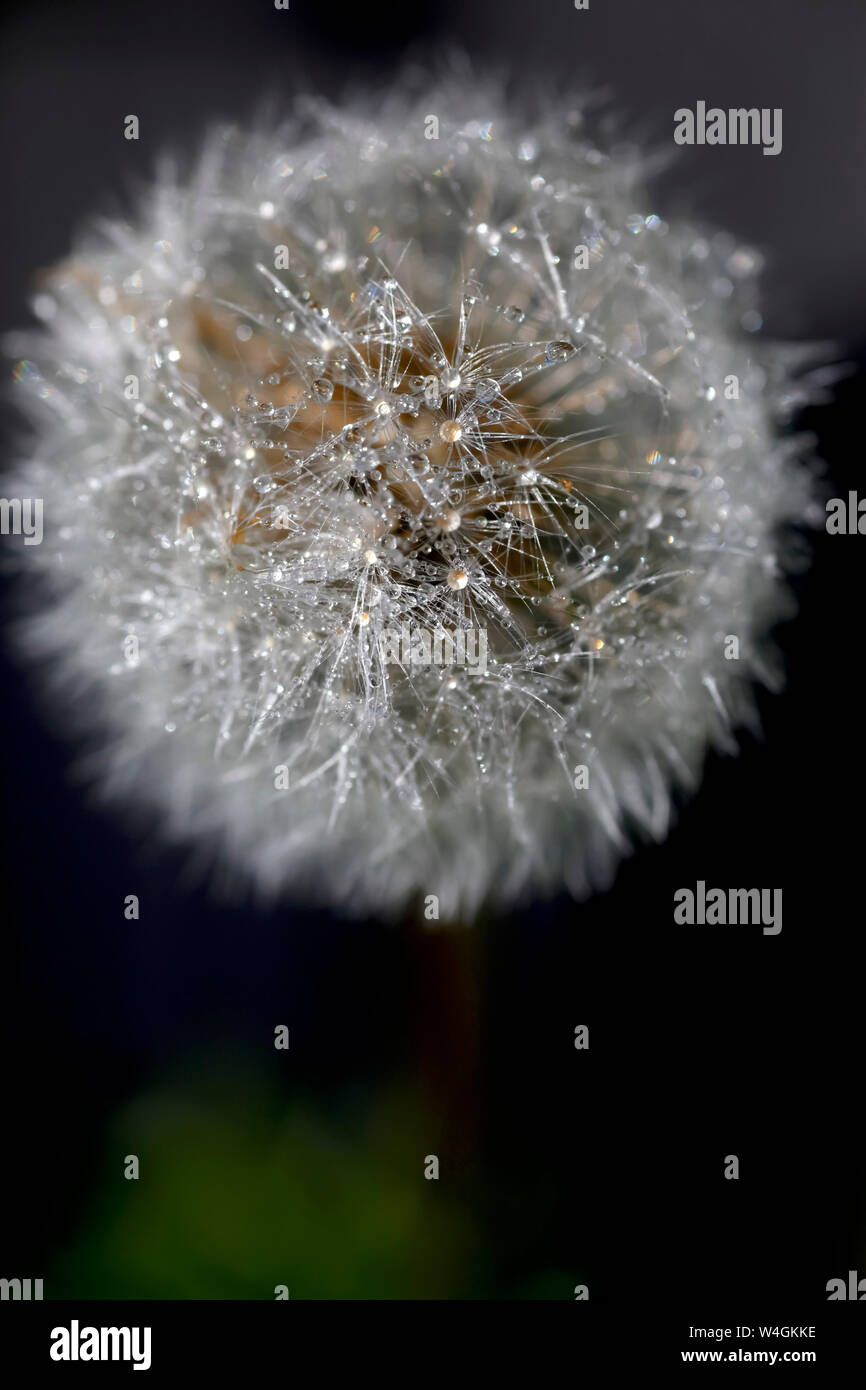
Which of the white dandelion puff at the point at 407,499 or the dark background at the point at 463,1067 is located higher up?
the white dandelion puff at the point at 407,499

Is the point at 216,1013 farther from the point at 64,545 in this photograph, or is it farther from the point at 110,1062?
the point at 64,545

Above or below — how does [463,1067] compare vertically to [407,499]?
below

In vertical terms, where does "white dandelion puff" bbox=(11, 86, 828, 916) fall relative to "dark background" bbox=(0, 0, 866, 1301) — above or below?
above
